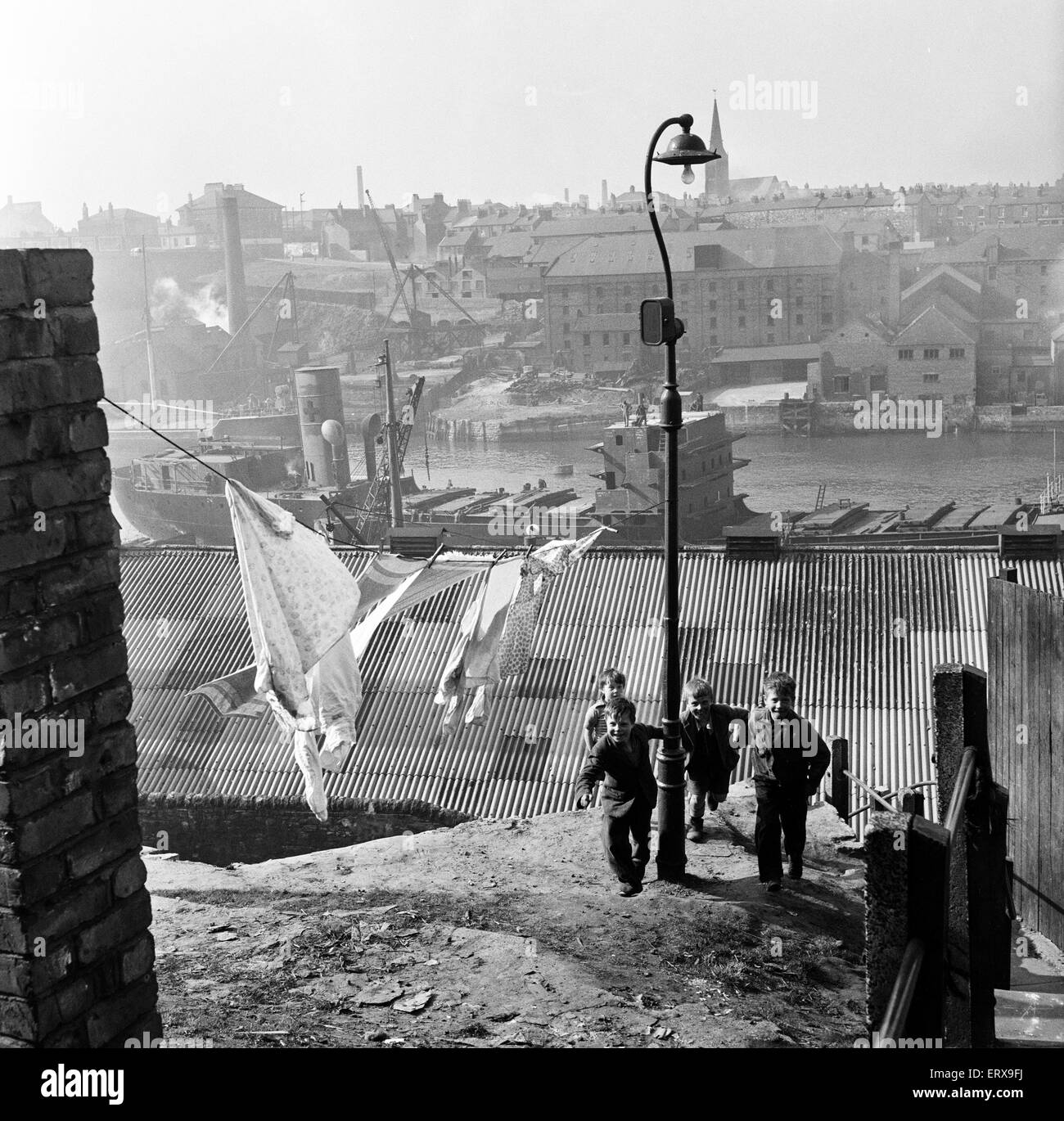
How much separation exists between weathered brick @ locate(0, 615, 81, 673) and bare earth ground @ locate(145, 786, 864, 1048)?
2.44m

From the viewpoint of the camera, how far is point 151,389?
108 metres

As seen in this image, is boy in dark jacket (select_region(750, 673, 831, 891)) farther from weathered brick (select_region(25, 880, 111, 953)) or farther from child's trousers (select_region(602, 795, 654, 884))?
weathered brick (select_region(25, 880, 111, 953))

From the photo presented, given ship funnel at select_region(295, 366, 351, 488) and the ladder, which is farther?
ship funnel at select_region(295, 366, 351, 488)

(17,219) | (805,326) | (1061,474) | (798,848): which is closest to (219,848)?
(798,848)

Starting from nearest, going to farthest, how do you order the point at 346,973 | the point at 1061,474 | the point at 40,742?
the point at 40,742 < the point at 346,973 < the point at 1061,474

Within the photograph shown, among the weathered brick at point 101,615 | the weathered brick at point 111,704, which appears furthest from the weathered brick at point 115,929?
the weathered brick at point 101,615

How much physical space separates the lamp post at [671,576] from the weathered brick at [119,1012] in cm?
477

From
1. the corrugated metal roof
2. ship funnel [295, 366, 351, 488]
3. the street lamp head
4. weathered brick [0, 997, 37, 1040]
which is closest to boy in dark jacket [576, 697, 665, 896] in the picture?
the street lamp head

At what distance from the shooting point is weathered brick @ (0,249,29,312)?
3.37m

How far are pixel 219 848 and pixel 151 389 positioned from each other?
98136mm

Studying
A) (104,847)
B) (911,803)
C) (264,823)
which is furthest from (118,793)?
(264,823)

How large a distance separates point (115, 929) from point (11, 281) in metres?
1.85

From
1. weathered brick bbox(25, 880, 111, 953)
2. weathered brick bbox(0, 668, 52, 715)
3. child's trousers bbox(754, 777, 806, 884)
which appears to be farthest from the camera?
child's trousers bbox(754, 777, 806, 884)
